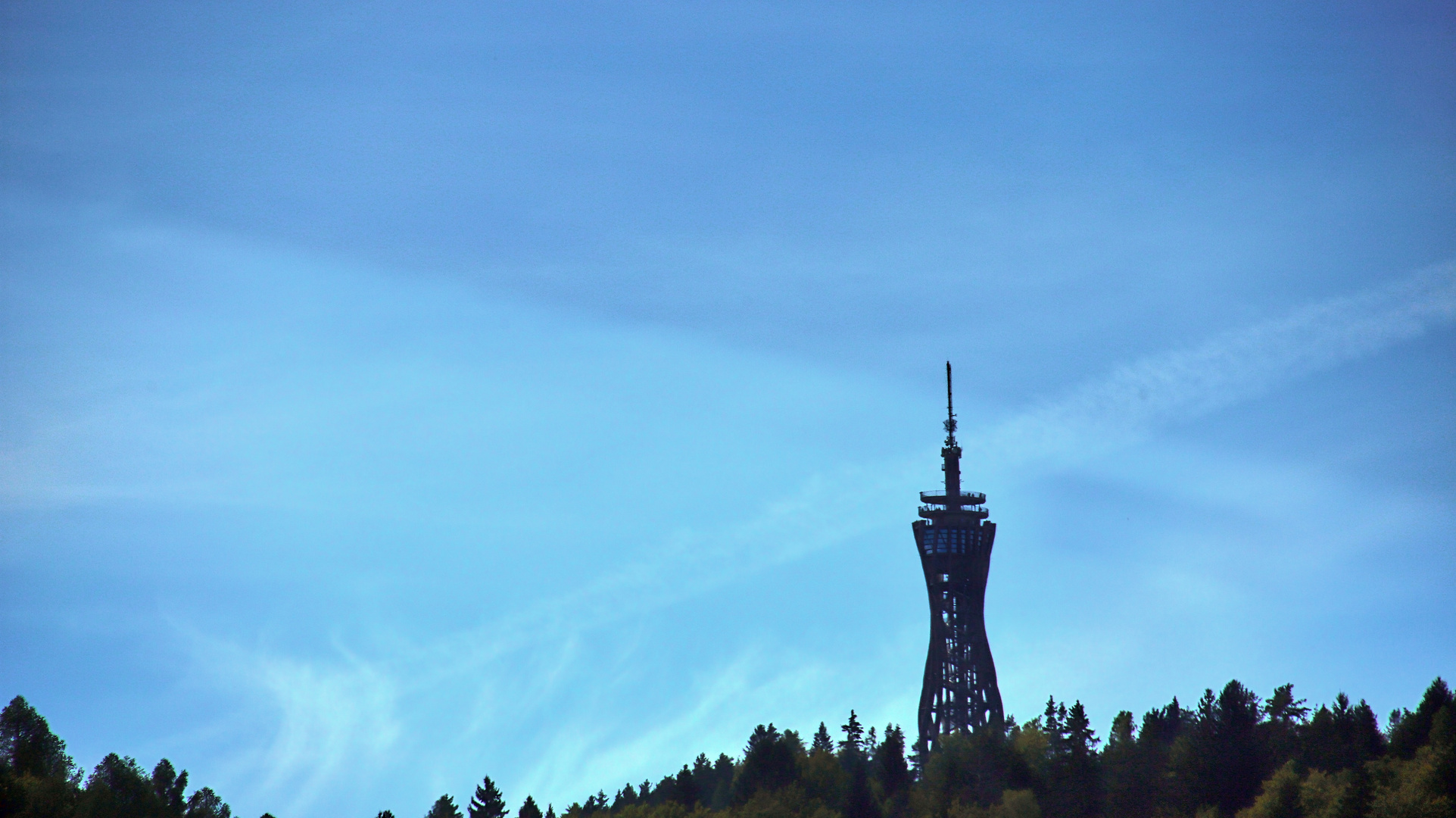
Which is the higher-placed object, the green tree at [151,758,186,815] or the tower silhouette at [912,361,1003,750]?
the tower silhouette at [912,361,1003,750]

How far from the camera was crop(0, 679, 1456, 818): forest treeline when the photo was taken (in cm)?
9594

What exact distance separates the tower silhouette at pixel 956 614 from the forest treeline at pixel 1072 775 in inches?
440

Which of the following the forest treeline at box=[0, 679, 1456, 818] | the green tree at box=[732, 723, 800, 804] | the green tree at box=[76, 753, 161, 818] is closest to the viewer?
the forest treeline at box=[0, 679, 1456, 818]

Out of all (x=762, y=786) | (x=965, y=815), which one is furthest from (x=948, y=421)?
(x=965, y=815)

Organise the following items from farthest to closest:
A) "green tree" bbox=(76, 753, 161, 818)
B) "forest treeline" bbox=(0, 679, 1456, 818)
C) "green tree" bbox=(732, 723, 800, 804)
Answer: "green tree" bbox=(732, 723, 800, 804) < "green tree" bbox=(76, 753, 161, 818) < "forest treeline" bbox=(0, 679, 1456, 818)

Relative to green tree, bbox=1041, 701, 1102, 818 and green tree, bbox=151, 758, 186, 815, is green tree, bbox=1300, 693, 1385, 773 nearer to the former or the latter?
green tree, bbox=1041, 701, 1102, 818

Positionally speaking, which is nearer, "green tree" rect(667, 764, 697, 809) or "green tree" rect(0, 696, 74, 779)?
"green tree" rect(0, 696, 74, 779)

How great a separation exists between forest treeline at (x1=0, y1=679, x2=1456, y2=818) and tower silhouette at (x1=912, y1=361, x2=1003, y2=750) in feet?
36.6

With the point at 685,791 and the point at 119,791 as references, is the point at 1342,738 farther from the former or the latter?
the point at 119,791

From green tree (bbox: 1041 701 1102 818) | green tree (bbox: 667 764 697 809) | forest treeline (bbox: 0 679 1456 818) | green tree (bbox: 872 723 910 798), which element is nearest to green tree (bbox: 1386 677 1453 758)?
forest treeline (bbox: 0 679 1456 818)

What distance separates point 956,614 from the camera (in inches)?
6388

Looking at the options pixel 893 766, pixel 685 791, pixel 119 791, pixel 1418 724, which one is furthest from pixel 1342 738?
pixel 119 791

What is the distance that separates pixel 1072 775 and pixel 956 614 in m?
49.3

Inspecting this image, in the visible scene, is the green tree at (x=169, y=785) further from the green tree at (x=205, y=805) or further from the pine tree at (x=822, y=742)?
the pine tree at (x=822, y=742)
